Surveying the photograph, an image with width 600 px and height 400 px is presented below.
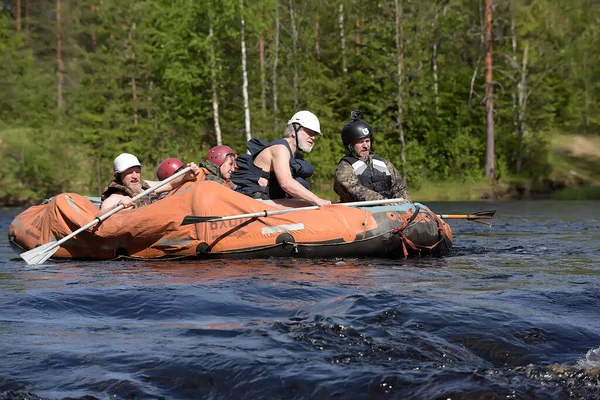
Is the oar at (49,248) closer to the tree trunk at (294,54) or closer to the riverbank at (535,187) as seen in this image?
the riverbank at (535,187)

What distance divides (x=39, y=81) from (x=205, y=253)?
106 feet

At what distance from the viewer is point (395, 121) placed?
1307 inches

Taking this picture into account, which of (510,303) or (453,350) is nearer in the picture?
(453,350)

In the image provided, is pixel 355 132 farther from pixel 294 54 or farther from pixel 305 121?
pixel 294 54

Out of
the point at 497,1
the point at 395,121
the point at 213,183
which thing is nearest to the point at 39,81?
the point at 395,121

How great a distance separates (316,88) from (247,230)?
2739 cm

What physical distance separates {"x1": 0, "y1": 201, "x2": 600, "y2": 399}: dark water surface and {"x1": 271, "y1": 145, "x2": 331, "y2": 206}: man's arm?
100cm

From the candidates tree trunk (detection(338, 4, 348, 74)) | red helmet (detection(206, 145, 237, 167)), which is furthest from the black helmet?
tree trunk (detection(338, 4, 348, 74))

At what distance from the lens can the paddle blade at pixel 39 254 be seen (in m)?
9.23

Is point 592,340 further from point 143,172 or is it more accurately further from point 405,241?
point 143,172

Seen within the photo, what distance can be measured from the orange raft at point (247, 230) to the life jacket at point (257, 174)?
0.79 m

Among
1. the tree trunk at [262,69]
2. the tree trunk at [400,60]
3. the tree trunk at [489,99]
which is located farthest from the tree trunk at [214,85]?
the tree trunk at [489,99]

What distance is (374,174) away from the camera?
10.1 metres

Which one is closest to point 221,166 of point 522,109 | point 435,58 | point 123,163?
point 123,163
